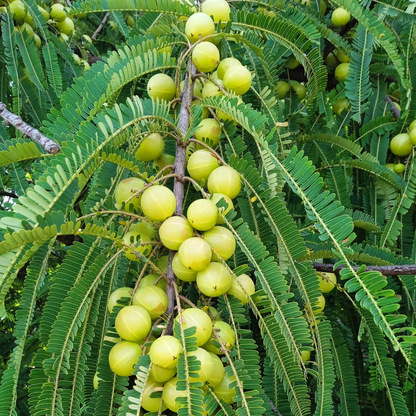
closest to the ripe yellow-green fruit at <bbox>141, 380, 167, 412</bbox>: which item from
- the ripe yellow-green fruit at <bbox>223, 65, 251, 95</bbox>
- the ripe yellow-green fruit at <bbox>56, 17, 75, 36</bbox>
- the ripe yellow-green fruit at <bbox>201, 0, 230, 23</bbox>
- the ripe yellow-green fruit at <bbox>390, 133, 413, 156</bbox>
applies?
the ripe yellow-green fruit at <bbox>223, 65, 251, 95</bbox>

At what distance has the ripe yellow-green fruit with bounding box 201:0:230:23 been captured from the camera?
4.25 feet

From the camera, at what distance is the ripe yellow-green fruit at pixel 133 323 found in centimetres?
87

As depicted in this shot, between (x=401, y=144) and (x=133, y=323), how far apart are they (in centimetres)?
160

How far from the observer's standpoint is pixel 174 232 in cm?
94

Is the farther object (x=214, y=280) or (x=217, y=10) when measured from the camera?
(x=217, y=10)

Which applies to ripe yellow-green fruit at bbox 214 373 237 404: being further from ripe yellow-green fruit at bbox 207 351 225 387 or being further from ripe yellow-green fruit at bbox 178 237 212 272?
ripe yellow-green fruit at bbox 178 237 212 272

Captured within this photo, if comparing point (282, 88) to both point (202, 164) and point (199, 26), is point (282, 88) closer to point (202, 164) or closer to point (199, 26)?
point (199, 26)

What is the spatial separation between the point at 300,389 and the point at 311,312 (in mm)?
185

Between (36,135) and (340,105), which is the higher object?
(340,105)

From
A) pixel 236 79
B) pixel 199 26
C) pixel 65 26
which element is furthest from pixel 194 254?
pixel 65 26

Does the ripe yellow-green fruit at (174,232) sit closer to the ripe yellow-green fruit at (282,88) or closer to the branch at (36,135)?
the branch at (36,135)

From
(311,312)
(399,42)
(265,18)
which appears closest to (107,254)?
(311,312)

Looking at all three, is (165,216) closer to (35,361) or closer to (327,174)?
(35,361)

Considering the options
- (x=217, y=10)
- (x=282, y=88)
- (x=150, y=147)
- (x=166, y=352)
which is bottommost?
(x=166, y=352)
